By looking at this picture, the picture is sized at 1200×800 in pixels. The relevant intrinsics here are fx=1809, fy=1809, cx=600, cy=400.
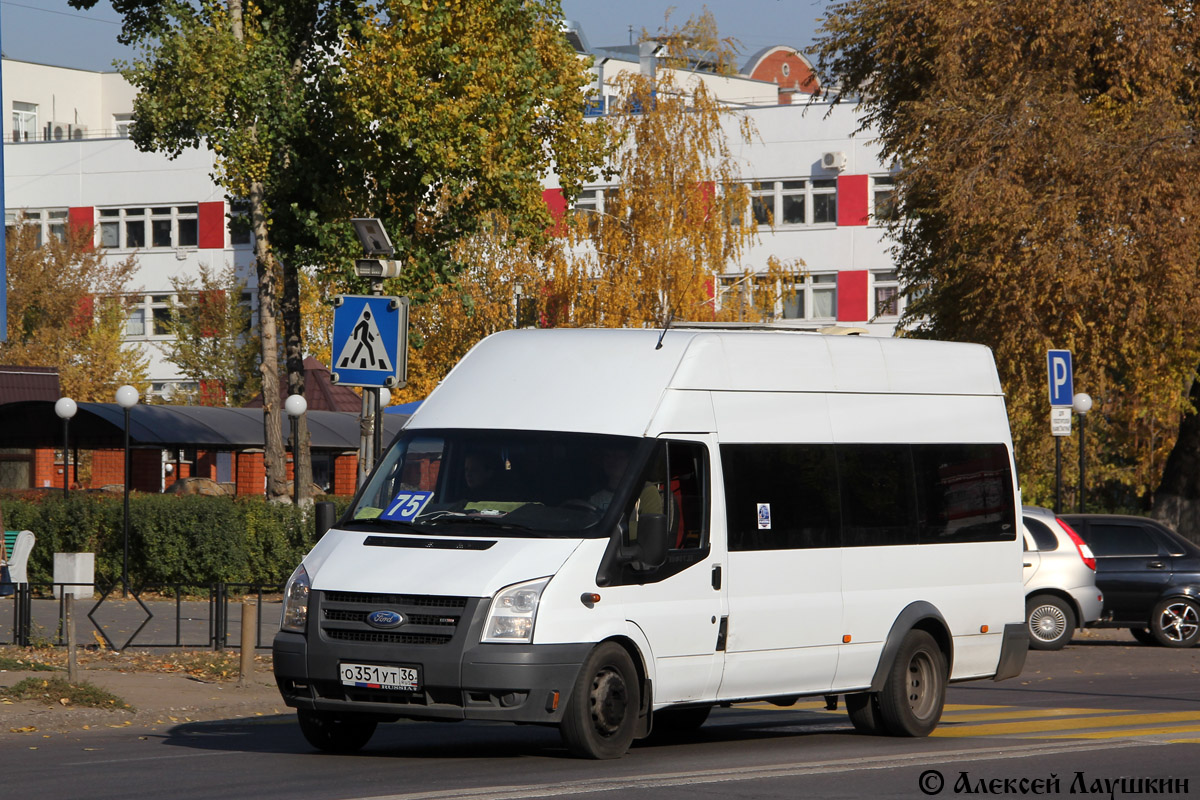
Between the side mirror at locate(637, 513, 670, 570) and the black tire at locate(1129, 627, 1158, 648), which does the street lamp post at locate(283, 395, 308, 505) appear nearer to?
the black tire at locate(1129, 627, 1158, 648)

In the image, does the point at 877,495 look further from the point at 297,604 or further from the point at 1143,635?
the point at 1143,635

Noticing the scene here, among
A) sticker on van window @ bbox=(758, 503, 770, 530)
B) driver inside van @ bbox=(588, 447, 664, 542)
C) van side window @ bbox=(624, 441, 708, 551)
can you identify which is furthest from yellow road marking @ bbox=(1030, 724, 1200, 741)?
driver inside van @ bbox=(588, 447, 664, 542)

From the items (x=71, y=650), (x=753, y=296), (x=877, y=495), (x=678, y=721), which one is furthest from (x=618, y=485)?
(x=753, y=296)

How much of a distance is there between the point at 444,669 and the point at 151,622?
10.1 meters

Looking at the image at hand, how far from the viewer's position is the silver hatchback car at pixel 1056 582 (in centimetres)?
2086

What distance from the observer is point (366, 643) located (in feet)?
33.6

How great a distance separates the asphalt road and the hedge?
43.2 ft

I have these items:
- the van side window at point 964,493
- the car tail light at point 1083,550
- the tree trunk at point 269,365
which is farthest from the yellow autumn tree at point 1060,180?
the van side window at point 964,493

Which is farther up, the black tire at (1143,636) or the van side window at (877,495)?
the van side window at (877,495)

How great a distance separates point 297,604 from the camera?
34.9ft

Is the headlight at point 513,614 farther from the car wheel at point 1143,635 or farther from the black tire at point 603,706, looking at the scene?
the car wheel at point 1143,635

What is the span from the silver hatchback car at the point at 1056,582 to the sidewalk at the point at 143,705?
933cm

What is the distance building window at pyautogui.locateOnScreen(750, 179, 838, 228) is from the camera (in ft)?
210

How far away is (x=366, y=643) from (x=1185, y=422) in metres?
22.7
